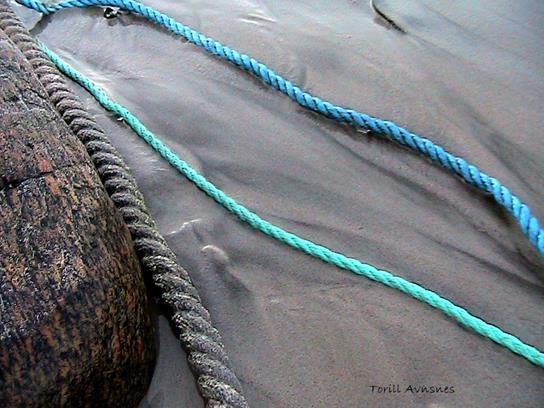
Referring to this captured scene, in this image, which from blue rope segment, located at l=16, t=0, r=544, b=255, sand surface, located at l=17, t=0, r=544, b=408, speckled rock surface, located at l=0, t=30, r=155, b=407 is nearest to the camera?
speckled rock surface, located at l=0, t=30, r=155, b=407

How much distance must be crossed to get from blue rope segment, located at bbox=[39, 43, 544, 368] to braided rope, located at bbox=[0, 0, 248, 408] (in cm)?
24

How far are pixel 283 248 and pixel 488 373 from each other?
0.80m


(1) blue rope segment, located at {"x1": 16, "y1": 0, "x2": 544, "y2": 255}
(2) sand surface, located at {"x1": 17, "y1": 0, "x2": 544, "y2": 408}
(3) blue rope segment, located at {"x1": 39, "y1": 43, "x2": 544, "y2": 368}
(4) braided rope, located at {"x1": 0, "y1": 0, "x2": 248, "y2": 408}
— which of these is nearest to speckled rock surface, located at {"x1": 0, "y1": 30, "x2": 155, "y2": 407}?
(4) braided rope, located at {"x1": 0, "y1": 0, "x2": 248, "y2": 408}

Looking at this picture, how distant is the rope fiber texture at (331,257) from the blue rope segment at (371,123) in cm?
40

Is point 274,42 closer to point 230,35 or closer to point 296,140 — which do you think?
point 230,35

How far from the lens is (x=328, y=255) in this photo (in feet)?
7.43

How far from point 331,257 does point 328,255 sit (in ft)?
0.04

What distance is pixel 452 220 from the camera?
2.43 m

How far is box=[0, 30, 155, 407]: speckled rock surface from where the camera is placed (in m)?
1.57

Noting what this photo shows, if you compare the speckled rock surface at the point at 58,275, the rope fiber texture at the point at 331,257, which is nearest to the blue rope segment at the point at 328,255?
the rope fiber texture at the point at 331,257

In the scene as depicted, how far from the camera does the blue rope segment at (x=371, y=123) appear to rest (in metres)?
2.34

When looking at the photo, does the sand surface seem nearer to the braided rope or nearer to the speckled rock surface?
the braided rope

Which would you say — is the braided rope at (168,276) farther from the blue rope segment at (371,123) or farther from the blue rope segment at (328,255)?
the blue rope segment at (371,123)

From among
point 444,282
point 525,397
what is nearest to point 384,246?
point 444,282
